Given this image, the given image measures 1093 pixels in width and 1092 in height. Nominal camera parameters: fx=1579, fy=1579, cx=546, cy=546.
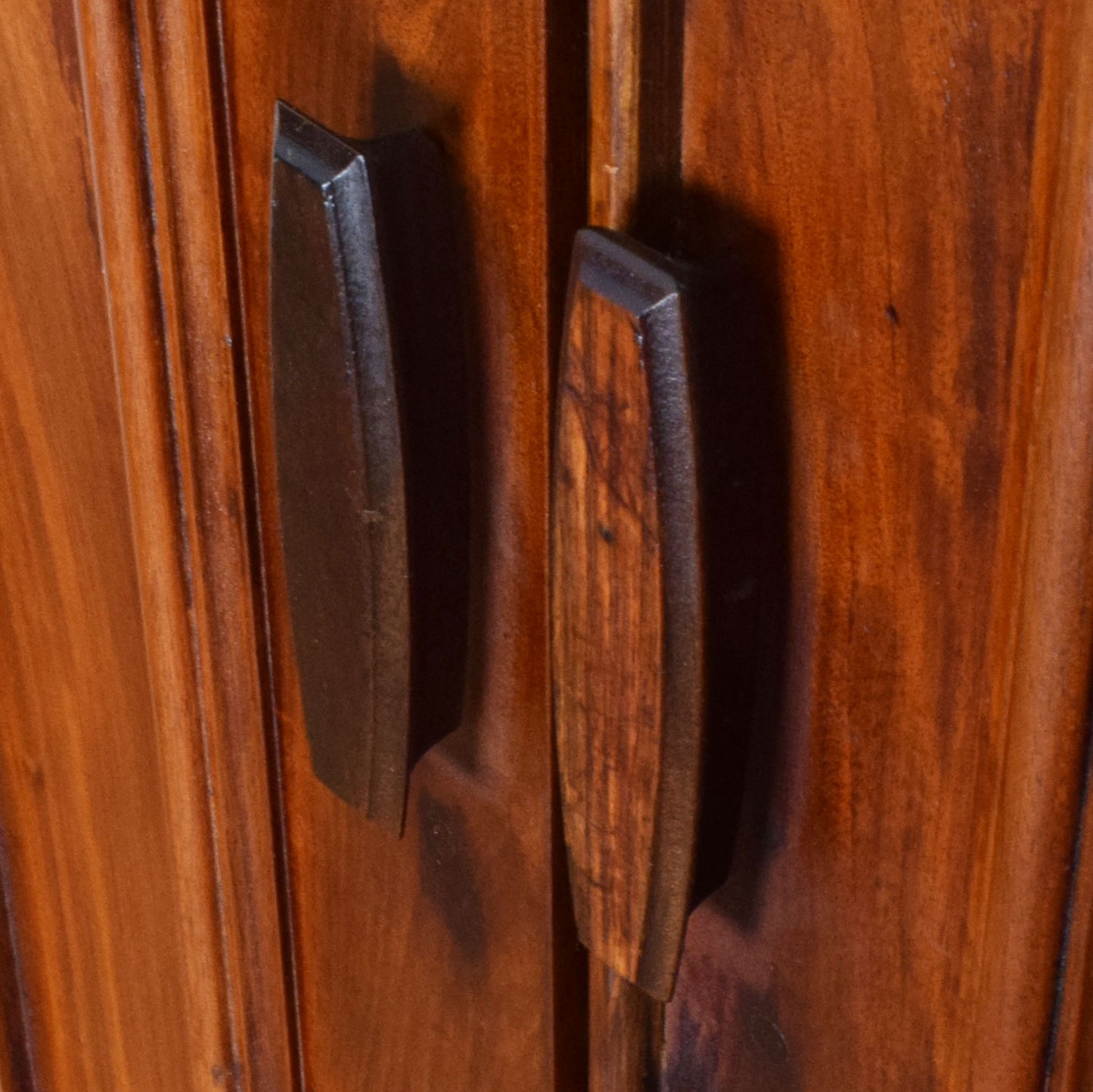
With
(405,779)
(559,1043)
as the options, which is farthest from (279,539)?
(559,1043)

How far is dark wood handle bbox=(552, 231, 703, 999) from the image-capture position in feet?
1.23

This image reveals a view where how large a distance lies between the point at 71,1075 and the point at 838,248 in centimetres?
59

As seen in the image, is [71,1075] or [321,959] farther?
[71,1075]

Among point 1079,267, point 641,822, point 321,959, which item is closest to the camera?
point 1079,267

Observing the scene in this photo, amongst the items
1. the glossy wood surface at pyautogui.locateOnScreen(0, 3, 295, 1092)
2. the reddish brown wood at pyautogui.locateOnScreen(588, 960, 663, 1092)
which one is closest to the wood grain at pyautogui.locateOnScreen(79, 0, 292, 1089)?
the glossy wood surface at pyautogui.locateOnScreen(0, 3, 295, 1092)

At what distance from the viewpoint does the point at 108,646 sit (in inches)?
24.4

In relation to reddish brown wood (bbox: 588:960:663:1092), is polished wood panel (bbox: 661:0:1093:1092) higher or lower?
higher

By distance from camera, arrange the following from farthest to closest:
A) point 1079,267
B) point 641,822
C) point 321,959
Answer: point 321,959
point 641,822
point 1079,267

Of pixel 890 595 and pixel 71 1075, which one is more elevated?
pixel 890 595

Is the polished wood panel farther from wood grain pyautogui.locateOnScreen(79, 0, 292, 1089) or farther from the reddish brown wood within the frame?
wood grain pyautogui.locateOnScreen(79, 0, 292, 1089)

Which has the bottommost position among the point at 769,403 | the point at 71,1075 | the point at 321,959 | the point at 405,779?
the point at 71,1075

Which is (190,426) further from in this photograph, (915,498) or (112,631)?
Result: (915,498)

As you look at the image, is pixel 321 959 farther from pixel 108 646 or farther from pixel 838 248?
pixel 838 248

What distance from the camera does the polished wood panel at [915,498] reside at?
1.08 ft
